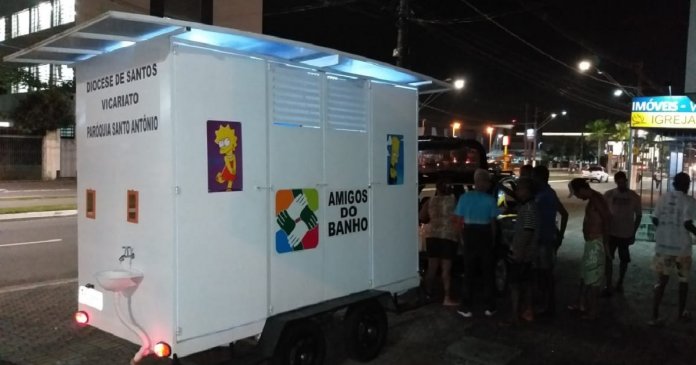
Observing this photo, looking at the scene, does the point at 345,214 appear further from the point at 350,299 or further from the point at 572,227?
the point at 572,227

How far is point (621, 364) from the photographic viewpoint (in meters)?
5.24

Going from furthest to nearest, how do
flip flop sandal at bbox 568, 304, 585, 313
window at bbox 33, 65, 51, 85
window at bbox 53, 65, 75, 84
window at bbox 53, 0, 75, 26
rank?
window at bbox 53, 0, 75, 26
window at bbox 53, 65, 75, 84
window at bbox 33, 65, 51, 85
flip flop sandal at bbox 568, 304, 585, 313

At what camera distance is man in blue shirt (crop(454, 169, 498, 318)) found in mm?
6598

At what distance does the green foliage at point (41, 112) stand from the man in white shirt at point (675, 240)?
30589mm

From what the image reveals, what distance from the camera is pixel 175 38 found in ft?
12.0

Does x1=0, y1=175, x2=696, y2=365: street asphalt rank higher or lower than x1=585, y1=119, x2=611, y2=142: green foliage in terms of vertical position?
lower

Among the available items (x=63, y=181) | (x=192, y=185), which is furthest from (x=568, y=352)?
(x=63, y=181)

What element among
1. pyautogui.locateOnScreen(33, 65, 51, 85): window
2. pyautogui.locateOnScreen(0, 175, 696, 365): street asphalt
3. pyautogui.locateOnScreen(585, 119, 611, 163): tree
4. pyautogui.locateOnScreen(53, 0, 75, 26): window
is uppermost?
pyautogui.locateOnScreen(53, 0, 75, 26): window

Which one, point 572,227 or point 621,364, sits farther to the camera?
point 572,227

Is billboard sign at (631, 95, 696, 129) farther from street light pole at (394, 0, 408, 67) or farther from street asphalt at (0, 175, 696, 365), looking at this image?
street light pole at (394, 0, 408, 67)

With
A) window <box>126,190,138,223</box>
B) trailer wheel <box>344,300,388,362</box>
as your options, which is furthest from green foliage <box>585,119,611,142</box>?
A: window <box>126,190,138,223</box>

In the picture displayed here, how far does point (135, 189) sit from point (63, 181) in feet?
98.0

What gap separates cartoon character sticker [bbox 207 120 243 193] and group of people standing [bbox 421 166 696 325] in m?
3.47

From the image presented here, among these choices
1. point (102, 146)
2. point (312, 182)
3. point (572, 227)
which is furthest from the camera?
point (572, 227)
